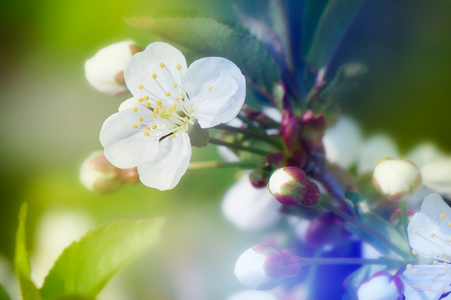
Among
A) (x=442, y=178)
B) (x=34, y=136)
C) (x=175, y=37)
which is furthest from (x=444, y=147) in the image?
(x=34, y=136)

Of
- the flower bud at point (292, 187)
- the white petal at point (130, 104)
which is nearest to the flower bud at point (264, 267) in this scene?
the flower bud at point (292, 187)

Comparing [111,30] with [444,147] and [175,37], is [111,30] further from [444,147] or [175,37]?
[444,147]

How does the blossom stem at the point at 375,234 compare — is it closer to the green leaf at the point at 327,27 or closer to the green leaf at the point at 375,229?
the green leaf at the point at 375,229

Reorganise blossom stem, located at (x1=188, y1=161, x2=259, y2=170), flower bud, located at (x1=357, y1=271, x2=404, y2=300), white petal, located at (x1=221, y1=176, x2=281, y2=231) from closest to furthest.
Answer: flower bud, located at (x1=357, y1=271, x2=404, y2=300)
blossom stem, located at (x1=188, y1=161, x2=259, y2=170)
white petal, located at (x1=221, y1=176, x2=281, y2=231)

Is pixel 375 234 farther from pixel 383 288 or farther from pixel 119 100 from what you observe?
pixel 119 100

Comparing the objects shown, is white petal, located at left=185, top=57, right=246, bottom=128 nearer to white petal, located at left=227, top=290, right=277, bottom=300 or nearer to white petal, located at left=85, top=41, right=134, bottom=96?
white petal, located at left=85, top=41, right=134, bottom=96

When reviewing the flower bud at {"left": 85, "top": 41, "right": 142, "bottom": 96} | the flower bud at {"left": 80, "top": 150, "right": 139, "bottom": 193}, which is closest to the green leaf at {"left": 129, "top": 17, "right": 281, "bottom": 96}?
the flower bud at {"left": 85, "top": 41, "right": 142, "bottom": 96}
